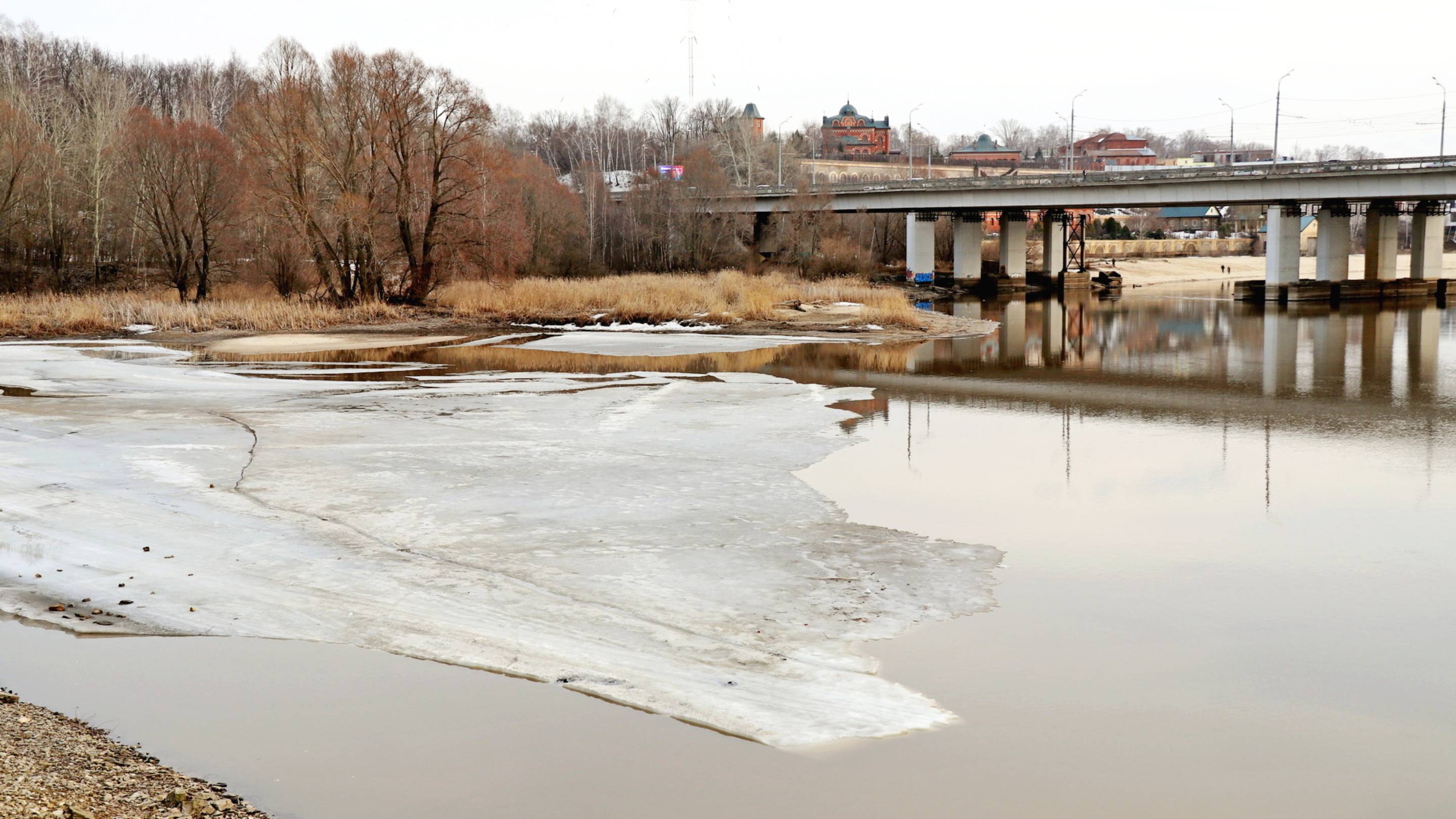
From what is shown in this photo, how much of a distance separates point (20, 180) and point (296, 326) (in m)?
18.4

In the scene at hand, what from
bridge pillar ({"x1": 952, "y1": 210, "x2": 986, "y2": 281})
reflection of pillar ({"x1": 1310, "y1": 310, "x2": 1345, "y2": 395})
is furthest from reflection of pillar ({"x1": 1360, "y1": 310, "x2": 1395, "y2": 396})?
bridge pillar ({"x1": 952, "y1": 210, "x2": 986, "y2": 281})

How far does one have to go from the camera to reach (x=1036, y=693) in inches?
365

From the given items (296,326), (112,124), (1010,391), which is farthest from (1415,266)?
(112,124)

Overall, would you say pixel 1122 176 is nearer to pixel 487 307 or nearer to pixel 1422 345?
pixel 1422 345

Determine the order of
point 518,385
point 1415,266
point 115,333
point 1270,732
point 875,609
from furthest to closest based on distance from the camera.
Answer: point 1415,266
point 115,333
point 518,385
point 875,609
point 1270,732

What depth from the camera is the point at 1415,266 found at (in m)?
77.4

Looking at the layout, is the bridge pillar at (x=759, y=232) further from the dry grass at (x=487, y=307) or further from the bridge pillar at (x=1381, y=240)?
the bridge pillar at (x=1381, y=240)

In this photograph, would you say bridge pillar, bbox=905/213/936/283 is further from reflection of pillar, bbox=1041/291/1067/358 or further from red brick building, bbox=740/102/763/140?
red brick building, bbox=740/102/763/140

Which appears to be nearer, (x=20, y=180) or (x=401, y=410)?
(x=401, y=410)

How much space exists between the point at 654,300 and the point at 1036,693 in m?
43.4

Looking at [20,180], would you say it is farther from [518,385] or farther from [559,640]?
[559,640]

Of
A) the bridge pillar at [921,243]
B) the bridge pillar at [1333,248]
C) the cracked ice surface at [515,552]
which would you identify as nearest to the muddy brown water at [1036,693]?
the cracked ice surface at [515,552]

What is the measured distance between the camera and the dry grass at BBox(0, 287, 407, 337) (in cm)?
4612

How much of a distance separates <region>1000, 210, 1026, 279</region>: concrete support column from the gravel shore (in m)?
87.7
